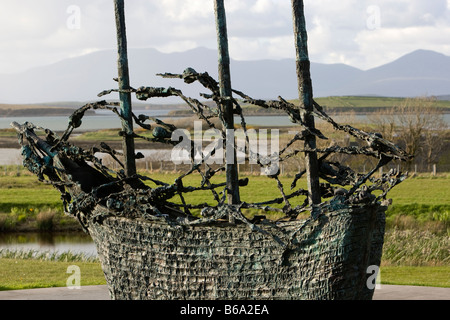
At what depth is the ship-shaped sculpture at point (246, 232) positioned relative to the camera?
580 centimetres

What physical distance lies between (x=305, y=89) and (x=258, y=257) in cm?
160

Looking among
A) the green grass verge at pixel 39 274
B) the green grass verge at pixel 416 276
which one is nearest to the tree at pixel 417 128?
the green grass verge at pixel 416 276

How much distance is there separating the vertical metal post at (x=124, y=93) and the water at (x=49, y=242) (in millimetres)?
8249

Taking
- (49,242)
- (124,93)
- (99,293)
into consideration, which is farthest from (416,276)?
(49,242)

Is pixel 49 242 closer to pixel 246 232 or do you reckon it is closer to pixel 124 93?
pixel 124 93

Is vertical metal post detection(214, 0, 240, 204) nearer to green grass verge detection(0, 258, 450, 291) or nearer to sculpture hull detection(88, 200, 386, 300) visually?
sculpture hull detection(88, 200, 386, 300)

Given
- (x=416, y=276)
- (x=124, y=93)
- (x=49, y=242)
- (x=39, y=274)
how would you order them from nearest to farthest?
(x=124, y=93)
(x=416, y=276)
(x=39, y=274)
(x=49, y=242)

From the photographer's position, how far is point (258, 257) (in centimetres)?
596

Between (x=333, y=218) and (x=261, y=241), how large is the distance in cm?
67

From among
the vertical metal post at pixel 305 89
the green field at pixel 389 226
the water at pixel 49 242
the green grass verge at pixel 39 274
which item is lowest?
Result: the water at pixel 49 242

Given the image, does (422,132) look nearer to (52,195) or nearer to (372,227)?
(52,195)

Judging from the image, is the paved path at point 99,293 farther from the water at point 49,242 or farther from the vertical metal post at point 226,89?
the water at point 49,242

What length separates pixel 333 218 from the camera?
575 centimetres
